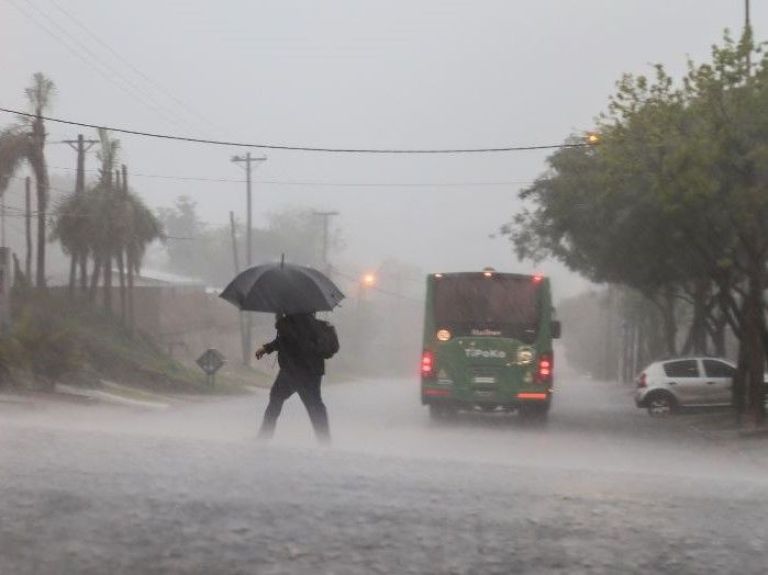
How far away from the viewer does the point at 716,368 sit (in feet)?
98.4

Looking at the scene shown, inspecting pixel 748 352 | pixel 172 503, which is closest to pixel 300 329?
pixel 172 503

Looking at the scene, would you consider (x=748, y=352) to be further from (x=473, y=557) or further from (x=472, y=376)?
(x=473, y=557)

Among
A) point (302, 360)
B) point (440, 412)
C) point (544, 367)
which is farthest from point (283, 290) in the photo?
point (440, 412)

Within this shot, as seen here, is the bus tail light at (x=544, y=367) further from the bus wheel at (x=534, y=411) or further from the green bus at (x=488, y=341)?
the bus wheel at (x=534, y=411)

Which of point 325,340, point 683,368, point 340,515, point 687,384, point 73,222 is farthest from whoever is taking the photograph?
point 73,222

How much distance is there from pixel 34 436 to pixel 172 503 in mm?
3656

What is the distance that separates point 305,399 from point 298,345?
57 centimetres

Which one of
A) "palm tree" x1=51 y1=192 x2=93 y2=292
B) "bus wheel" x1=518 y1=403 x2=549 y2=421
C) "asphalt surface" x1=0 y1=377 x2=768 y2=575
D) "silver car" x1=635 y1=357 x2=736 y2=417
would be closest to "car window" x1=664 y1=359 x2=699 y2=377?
"silver car" x1=635 y1=357 x2=736 y2=417

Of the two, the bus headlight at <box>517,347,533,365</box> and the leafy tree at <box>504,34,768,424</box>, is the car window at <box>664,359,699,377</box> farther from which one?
the bus headlight at <box>517,347,533,365</box>

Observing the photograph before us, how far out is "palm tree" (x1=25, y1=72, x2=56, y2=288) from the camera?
3578 centimetres

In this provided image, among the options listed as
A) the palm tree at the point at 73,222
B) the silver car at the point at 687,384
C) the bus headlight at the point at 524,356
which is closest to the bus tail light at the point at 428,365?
the bus headlight at the point at 524,356

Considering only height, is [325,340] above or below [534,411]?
above

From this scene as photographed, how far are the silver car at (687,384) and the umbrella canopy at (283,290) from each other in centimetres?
1786

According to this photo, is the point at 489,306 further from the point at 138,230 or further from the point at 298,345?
the point at 138,230
